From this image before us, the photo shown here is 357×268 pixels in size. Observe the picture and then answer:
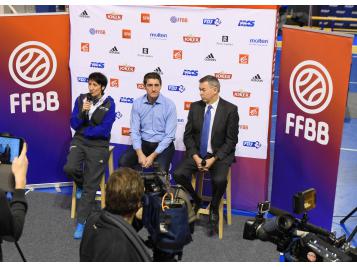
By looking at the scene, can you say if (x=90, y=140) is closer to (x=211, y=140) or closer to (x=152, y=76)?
(x=152, y=76)

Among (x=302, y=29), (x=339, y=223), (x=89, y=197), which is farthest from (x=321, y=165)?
(x=89, y=197)

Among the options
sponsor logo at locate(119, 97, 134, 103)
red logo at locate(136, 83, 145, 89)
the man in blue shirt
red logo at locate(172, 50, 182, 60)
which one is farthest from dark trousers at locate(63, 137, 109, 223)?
red logo at locate(172, 50, 182, 60)

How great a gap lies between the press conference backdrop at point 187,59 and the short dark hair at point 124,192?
343 centimetres

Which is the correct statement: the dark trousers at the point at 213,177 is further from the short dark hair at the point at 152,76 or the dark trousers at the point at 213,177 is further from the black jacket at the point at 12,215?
the black jacket at the point at 12,215

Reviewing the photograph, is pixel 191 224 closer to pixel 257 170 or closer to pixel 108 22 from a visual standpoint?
pixel 257 170

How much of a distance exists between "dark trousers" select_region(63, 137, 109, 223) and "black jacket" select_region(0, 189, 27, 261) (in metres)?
3.19

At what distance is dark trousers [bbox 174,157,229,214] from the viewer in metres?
6.54

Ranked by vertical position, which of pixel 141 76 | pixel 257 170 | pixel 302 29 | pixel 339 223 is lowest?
pixel 339 223

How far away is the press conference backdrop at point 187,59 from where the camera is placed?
267 inches

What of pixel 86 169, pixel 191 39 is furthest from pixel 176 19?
pixel 86 169

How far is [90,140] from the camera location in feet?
22.4

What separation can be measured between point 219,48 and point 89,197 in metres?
2.18

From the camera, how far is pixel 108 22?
724 cm

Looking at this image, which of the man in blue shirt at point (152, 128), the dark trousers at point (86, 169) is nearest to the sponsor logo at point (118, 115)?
the man in blue shirt at point (152, 128)
